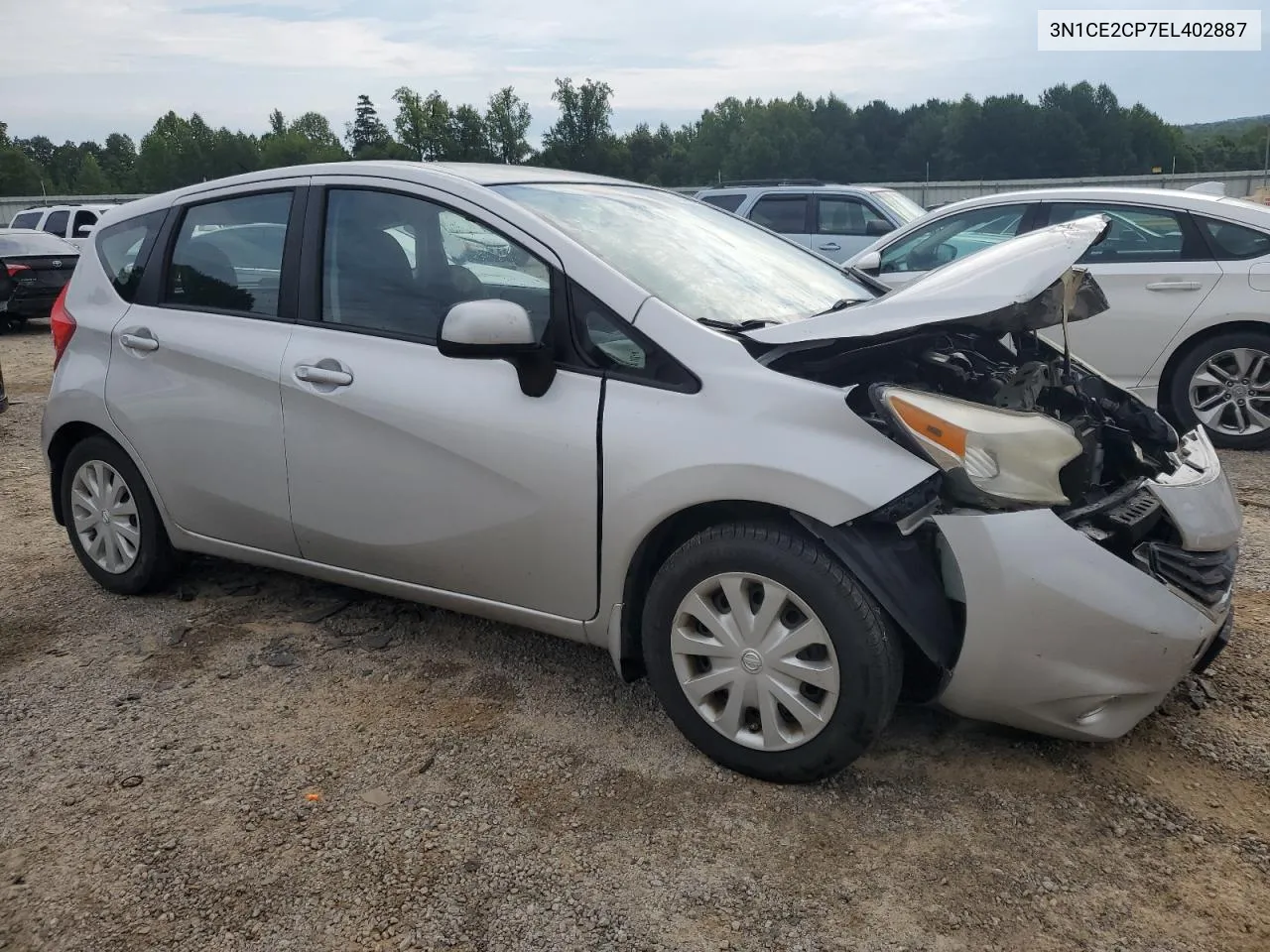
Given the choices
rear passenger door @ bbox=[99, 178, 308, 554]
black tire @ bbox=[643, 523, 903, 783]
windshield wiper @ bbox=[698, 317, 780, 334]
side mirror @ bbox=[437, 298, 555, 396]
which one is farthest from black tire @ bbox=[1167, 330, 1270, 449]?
rear passenger door @ bbox=[99, 178, 308, 554]

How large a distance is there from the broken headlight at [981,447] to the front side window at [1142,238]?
427 centimetres

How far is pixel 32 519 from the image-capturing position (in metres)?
5.50

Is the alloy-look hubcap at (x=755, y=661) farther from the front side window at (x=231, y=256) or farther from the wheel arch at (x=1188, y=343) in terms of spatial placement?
the wheel arch at (x=1188, y=343)

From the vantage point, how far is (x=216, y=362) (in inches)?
141

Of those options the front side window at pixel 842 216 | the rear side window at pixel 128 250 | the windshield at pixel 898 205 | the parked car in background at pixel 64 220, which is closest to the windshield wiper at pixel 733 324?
the rear side window at pixel 128 250

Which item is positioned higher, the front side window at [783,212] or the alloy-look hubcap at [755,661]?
the front side window at [783,212]

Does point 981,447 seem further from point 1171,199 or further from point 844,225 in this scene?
point 844,225

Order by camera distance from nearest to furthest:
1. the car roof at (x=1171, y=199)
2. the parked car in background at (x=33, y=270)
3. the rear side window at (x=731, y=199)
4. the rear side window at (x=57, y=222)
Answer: the car roof at (x=1171, y=199) < the rear side window at (x=731, y=199) < the parked car in background at (x=33, y=270) < the rear side window at (x=57, y=222)

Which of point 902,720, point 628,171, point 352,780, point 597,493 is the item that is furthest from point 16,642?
point 628,171

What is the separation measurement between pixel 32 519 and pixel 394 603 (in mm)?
2731

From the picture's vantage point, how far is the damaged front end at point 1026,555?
242 centimetres

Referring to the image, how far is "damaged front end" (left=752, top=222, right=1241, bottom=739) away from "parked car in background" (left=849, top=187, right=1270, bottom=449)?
3.61m

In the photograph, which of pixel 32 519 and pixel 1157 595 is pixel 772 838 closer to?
pixel 1157 595

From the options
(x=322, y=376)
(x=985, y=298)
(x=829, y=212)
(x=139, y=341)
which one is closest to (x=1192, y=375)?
(x=985, y=298)
